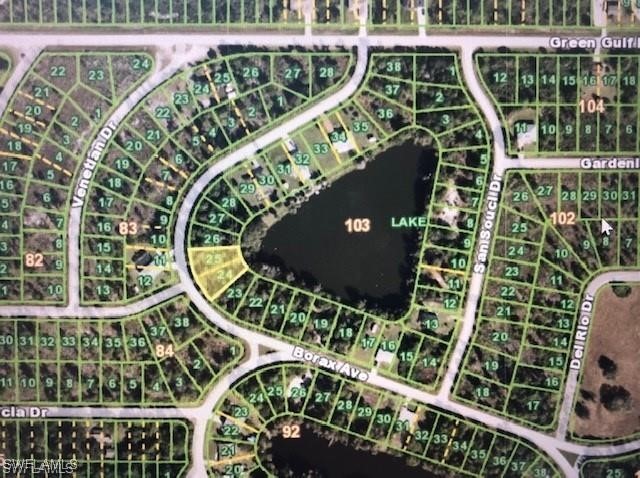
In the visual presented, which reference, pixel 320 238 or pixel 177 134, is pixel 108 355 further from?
pixel 320 238

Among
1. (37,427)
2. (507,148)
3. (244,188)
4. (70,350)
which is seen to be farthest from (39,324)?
(507,148)

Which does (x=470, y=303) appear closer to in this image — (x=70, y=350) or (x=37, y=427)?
(x=70, y=350)

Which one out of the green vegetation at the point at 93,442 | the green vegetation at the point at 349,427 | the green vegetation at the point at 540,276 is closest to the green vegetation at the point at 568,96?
the green vegetation at the point at 540,276

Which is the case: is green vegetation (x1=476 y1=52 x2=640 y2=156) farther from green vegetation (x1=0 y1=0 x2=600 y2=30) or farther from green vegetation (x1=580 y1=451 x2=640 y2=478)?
green vegetation (x1=580 y1=451 x2=640 y2=478)

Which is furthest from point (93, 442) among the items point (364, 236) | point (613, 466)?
point (613, 466)

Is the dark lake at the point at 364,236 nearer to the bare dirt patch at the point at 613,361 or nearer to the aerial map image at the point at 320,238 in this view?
the aerial map image at the point at 320,238

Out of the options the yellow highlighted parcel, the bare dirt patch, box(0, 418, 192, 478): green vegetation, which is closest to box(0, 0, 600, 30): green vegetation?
the yellow highlighted parcel

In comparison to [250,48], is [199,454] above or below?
below
